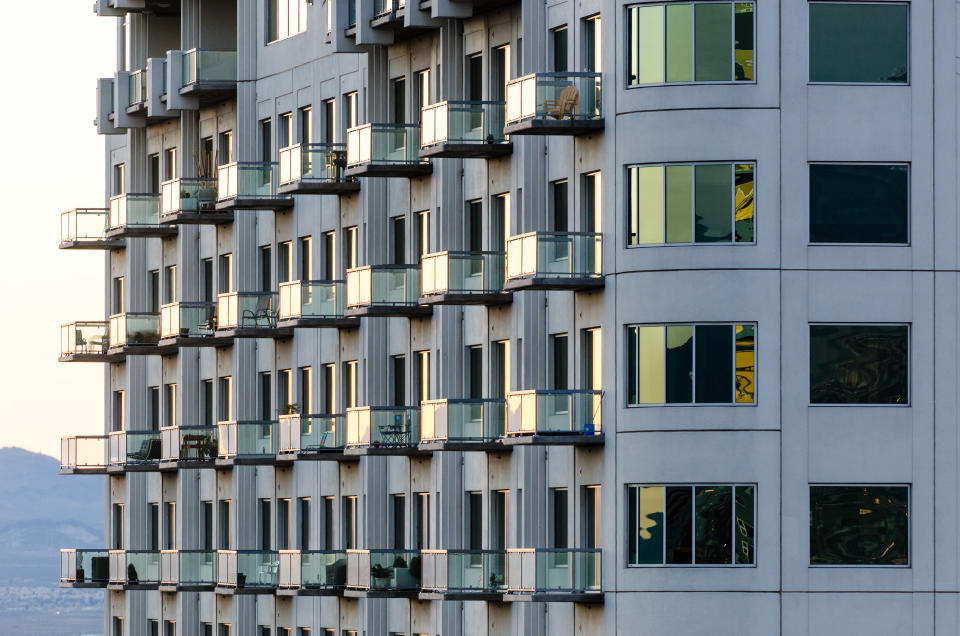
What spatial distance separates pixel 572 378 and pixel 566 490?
120 inches

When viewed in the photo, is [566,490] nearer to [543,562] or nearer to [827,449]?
[543,562]

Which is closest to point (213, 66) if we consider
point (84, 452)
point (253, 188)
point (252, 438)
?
point (253, 188)

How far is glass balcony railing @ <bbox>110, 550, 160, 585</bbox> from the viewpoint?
107875 millimetres

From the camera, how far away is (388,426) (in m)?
87.1

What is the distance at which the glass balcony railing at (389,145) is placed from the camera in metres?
86.2

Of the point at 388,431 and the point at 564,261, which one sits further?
the point at 388,431

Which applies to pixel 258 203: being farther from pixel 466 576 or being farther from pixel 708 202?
pixel 708 202

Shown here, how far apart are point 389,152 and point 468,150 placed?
5.86m

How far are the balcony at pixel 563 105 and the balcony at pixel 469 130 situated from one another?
462cm

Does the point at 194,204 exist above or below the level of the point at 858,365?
above

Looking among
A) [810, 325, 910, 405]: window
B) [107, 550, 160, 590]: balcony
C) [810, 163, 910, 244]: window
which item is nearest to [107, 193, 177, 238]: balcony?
[107, 550, 160, 590]: balcony

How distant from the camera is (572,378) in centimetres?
7769

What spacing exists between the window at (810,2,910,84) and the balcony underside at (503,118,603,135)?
5754 millimetres

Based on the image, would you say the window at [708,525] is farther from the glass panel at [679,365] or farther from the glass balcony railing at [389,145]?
the glass balcony railing at [389,145]
